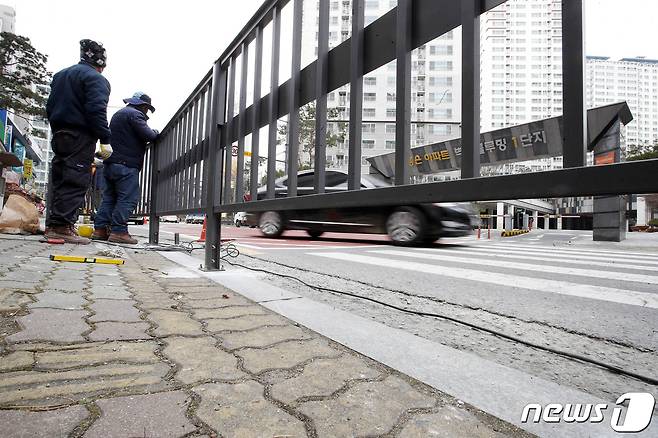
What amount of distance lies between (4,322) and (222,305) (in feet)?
3.06

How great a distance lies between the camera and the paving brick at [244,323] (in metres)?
1.66

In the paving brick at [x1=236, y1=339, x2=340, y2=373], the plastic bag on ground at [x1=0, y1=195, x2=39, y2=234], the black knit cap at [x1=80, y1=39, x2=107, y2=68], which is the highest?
the black knit cap at [x1=80, y1=39, x2=107, y2=68]

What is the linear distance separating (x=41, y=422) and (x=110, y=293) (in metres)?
1.41

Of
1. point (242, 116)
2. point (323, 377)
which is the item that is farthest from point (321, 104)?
point (323, 377)

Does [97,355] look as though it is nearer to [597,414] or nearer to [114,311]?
[114,311]

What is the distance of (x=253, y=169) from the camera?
280 centimetres

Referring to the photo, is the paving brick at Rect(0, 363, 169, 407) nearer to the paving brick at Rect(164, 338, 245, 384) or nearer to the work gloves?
the paving brick at Rect(164, 338, 245, 384)

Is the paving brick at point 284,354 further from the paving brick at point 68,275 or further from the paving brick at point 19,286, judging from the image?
the paving brick at point 68,275

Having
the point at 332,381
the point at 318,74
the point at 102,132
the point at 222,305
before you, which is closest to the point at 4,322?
the point at 222,305

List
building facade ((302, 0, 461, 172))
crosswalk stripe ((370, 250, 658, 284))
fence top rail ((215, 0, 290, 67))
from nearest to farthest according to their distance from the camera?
building facade ((302, 0, 461, 172))
fence top rail ((215, 0, 290, 67))
crosswalk stripe ((370, 250, 658, 284))

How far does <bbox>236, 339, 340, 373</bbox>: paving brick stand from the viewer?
4.12 ft

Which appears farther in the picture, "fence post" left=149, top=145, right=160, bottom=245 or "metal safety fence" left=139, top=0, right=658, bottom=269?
"fence post" left=149, top=145, right=160, bottom=245

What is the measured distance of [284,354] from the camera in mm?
1363

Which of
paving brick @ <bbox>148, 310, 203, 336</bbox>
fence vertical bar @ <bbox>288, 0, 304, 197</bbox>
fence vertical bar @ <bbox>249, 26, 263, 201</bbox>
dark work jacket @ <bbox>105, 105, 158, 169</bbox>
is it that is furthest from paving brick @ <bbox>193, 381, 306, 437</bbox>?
dark work jacket @ <bbox>105, 105, 158, 169</bbox>
